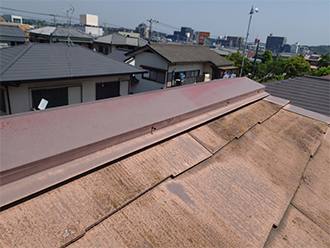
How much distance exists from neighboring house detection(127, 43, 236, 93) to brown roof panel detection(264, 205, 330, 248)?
16760 mm

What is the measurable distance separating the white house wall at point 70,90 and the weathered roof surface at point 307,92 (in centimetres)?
788

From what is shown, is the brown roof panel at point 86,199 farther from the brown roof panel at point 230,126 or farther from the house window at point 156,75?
the house window at point 156,75

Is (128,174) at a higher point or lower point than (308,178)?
higher

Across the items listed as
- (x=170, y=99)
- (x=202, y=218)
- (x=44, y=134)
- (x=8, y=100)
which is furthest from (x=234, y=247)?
(x=8, y=100)

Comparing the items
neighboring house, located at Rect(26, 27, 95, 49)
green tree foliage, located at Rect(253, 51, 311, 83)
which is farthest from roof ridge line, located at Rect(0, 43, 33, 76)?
green tree foliage, located at Rect(253, 51, 311, 83)

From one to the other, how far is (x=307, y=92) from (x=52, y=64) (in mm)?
10667

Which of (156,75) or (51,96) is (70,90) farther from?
(156,75)

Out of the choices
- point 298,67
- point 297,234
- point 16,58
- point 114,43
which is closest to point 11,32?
point 114,43

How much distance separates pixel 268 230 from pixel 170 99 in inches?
70.7

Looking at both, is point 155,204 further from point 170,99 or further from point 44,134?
point 170,99

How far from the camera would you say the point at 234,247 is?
1.49m

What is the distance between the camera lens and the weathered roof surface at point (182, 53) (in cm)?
1852

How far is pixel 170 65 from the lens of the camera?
1816 centimetres

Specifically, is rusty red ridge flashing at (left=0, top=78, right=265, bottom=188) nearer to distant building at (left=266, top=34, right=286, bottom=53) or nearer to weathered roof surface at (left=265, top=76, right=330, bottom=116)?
weathered roof surface at (left=265, top=76, right=330, bottom=116)
